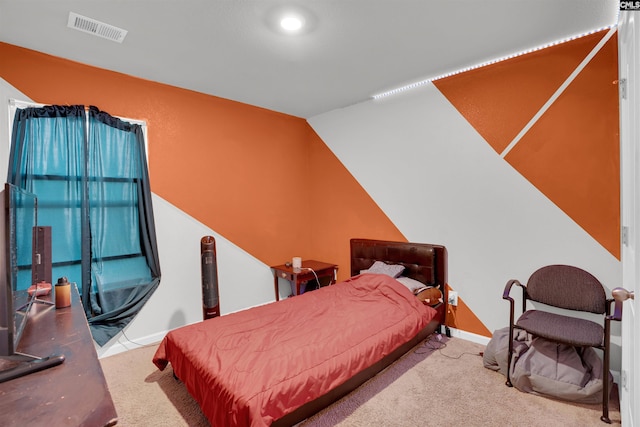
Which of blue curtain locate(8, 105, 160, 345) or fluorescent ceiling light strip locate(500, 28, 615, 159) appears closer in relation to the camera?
fluorescent ceiling light strip locate(500, 28, 615, 159)

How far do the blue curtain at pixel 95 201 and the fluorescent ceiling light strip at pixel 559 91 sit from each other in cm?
352

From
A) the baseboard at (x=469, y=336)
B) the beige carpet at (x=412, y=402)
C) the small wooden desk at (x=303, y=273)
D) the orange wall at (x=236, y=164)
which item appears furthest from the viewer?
the small wooden desk at (x=303, y=273)

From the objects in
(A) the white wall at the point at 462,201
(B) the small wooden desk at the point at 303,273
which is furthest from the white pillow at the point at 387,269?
(B) the small wooden desk at the point at 303,273

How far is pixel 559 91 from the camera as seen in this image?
8.61ft

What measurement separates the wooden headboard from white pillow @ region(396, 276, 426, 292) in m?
0.08

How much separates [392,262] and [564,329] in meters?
1.74

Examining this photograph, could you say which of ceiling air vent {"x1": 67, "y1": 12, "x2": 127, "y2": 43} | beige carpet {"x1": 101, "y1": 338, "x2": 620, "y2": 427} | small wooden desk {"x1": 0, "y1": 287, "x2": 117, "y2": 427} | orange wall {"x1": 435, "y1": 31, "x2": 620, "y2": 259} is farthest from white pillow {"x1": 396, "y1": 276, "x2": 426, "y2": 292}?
ceiling air vent {"x1": 67, "y1": 12, "x2": 127, "y2": 43}

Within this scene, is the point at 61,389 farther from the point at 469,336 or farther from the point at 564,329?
the point at 469,336

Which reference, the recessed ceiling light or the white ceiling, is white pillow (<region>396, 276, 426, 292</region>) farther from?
the recessed ceiling light

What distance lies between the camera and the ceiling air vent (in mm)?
2195

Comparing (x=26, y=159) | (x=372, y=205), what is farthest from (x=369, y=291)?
(x=26, y=159)

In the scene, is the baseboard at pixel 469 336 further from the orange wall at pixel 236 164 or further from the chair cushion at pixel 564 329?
the orange wall at pixel 236 164

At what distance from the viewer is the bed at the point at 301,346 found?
1.77 meters

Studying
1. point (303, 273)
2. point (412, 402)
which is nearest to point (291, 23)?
point (303, 273)
